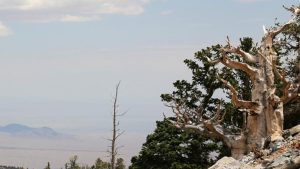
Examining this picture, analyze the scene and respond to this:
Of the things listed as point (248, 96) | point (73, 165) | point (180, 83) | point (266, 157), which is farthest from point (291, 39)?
point (73, 165)

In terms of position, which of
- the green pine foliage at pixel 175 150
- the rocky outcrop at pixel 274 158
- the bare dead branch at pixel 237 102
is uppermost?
the bare dead branch at pixel 237 102

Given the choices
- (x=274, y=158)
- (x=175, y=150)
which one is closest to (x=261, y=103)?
(x=274, y=158)

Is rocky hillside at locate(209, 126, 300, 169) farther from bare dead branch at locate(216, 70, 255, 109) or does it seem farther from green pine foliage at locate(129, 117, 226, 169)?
green pine foliage at locate(129, 117, 226, 169)

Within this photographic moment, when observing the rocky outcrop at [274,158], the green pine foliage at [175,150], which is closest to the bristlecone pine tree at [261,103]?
the rocky outcrop at [274,158]

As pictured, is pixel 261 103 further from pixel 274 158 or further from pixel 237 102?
pixel 274 158

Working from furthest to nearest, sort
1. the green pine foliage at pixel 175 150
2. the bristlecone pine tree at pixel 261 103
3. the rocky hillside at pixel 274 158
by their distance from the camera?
the green pine foliage at pixel 175 150 < the bristlecone pine tree at pixel 261 103 < the rocky hillside at pixel 274 158

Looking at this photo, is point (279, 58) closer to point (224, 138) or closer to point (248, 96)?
point (248, 96)

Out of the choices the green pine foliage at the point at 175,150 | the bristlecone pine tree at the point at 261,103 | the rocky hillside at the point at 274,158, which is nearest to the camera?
the rocky hillside at the point at 274,158

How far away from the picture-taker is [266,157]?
20656 mm

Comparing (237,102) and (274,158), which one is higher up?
(237,102)

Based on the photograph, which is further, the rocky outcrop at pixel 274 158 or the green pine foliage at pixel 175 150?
the green pine foliage at pixel 175 150

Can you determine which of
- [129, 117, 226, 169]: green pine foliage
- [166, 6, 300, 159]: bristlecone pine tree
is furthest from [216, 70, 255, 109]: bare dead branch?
[129, 117, 226, 169]: green pine foliage

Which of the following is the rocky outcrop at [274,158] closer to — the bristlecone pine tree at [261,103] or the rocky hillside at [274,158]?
the rocky hillside at [274,158]

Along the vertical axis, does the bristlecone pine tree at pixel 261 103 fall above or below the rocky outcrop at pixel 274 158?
above
